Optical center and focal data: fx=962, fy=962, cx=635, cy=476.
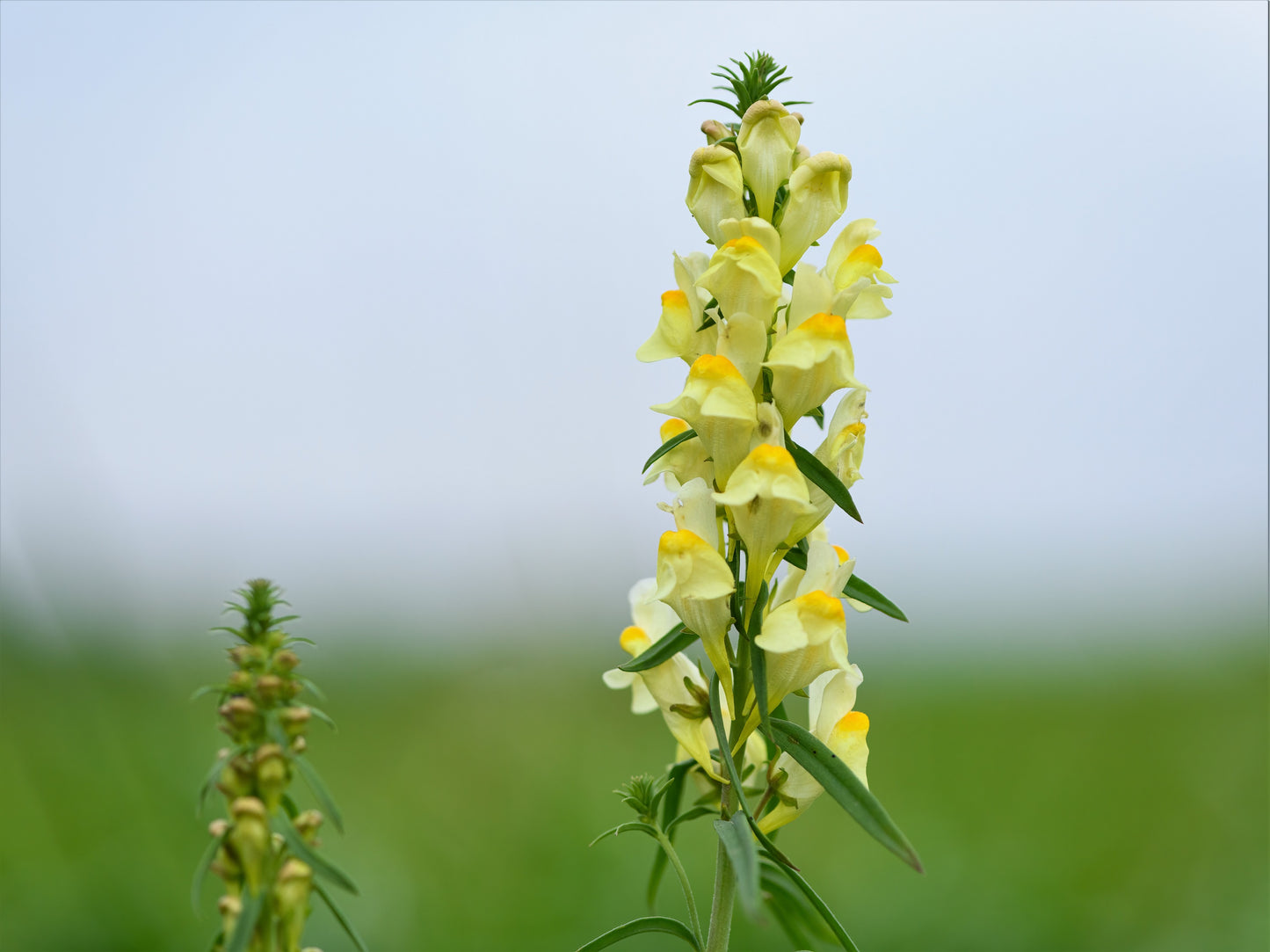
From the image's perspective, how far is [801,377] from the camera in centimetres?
116

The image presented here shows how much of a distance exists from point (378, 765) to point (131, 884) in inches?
43.8

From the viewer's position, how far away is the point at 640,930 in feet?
3.76

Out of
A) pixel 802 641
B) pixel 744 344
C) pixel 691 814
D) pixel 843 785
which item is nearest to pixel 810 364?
pixel 744 344

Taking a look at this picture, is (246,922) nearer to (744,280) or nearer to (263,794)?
(263,794)

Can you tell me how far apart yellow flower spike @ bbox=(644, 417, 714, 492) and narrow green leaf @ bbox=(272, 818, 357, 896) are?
2.06 ft

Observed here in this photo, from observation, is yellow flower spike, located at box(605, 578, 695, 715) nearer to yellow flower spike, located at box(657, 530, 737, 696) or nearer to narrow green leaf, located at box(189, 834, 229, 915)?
yellow flower spike, located at box(657, 530, 737, 696)

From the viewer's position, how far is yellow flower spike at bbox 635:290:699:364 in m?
1.23

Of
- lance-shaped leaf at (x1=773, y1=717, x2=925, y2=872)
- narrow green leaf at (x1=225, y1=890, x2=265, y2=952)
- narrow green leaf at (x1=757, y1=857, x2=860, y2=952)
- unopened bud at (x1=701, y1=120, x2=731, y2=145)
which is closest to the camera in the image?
narrow green leaf at (x1=225, y1=890, x2=265, y2=952)

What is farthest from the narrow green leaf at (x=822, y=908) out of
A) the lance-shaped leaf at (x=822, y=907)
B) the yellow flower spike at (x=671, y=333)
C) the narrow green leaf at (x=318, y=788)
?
the yellow flower spike at (x=671, y=333)

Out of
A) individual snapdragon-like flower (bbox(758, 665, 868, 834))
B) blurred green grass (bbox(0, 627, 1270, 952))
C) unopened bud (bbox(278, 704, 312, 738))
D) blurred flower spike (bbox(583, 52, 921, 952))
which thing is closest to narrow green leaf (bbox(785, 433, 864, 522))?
blurred flower spike (bbox(583, 52, 921, 952))

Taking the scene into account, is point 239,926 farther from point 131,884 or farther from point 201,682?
point 201,682

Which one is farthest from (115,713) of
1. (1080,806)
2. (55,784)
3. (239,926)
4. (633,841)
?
(1080,806)

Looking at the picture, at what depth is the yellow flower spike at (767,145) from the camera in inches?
46.9

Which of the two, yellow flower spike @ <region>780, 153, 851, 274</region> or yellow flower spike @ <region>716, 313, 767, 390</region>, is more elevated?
yellow flower spike @ <region>780, 153, 851, 274</region>
